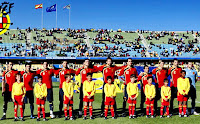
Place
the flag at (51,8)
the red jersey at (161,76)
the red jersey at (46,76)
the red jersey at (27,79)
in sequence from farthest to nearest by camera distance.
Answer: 1. the flag at (51,8)
2. the red jersey at (161,76)
3. the red jersey at (46,76)
4. the red jersey at (27,79)

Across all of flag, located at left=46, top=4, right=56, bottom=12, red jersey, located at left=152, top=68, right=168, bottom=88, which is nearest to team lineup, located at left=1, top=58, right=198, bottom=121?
red jersey, located at left=152, top=68, right=168, bottom=88

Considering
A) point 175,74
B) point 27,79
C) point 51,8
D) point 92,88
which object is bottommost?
point 92,88

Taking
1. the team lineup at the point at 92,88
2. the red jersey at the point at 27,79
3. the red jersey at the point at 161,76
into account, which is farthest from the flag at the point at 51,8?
the red jersey at the point at 161,76

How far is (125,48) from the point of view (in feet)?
155

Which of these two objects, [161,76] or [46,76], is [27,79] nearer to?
[46,76]

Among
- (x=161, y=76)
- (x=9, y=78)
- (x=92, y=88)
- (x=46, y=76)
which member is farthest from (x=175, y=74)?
(x=9, y=78)

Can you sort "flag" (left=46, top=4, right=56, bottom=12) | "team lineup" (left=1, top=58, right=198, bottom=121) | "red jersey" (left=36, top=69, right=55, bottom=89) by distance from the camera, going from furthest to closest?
1. "flag" (left=46, top=4, right=56, bottom=12)
2. "red jersey" (left=36, top=69, right=55, bottom=89)
3. "team lineup" (left=1, top=58, right=198, bottom=121)

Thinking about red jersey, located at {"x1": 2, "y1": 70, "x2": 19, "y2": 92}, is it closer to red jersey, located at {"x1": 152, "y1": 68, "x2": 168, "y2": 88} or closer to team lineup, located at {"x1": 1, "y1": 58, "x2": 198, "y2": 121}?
team lineup, located at {"x1": 1, "y1": 58, "x2": 198, "y2": 121}

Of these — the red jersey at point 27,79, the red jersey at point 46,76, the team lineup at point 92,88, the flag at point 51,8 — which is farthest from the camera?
the flag at point 51,8

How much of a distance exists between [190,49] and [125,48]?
1233cm

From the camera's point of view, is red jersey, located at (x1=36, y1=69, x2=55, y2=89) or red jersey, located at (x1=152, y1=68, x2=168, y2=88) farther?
red jersey, located at (x1=152, y1=68, x2=168, y2=88)

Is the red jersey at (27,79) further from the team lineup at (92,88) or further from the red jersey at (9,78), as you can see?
the red jersey at (9,78)

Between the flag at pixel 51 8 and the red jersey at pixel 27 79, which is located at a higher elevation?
the flag at pixel 51 8

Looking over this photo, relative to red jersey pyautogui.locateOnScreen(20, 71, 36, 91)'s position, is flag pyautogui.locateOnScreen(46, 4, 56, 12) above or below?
above
